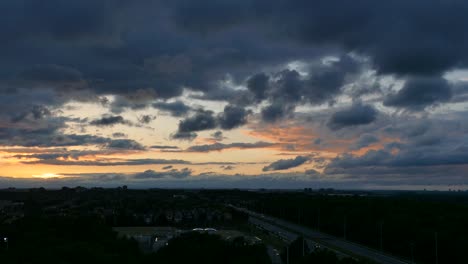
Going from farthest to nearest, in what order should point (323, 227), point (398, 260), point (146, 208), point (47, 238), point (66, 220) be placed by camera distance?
point (146, 208)
point (323, 227)
point (66, 220)
point (398, 260)
point (47, 238)

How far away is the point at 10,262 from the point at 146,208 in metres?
124

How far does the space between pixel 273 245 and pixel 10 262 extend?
41836 millimetres

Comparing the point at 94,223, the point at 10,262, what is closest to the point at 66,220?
the point at 94,223

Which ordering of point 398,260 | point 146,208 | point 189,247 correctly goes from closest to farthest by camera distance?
point 189,247 < point 398,260 < point 146,208

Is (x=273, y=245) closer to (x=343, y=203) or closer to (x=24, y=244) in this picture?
(x=24, y=244)

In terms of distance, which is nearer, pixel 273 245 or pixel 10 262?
pixel 10 262

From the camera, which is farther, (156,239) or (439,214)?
(439,214)

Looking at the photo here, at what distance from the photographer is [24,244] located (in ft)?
211

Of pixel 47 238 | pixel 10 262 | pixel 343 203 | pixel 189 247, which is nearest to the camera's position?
pixel 10 262

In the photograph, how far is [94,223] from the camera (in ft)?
272

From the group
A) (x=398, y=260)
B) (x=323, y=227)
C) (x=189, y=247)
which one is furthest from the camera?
(x=323, y=227)

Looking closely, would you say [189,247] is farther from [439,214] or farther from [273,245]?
[439,214]

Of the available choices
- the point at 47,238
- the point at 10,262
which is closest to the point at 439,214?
the point at 47,238

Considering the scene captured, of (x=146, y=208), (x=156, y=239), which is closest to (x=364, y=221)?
(x=156, y=239)
